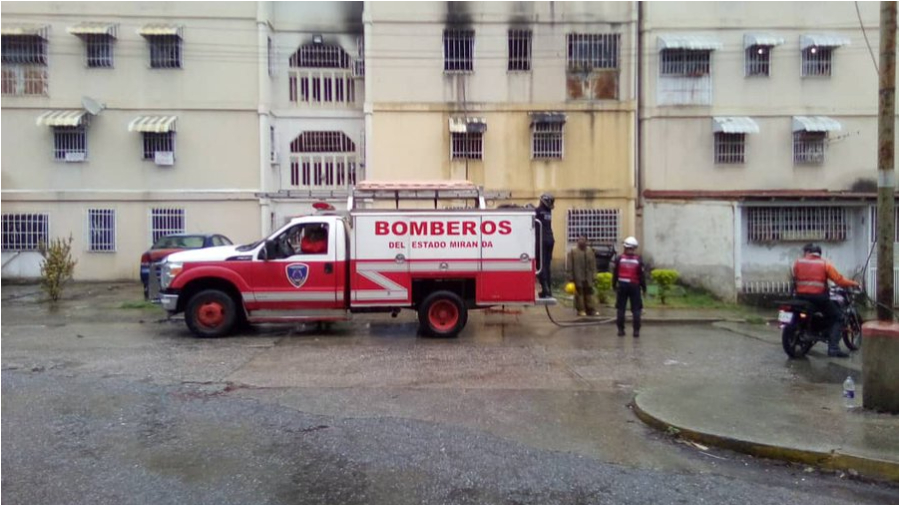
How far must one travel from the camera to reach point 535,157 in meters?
23.6

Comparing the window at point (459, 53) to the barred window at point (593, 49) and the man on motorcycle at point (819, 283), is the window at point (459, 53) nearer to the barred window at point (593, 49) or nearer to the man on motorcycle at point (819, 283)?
the barred window at point (593, 49)

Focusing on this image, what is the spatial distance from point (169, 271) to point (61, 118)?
487 inches

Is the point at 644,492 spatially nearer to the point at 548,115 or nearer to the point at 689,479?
the point at 689,479

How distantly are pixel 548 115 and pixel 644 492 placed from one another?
Result: 1849 centimetres

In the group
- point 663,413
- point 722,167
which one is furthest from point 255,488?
point 722,167

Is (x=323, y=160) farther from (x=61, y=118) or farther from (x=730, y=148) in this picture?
(x=730, y=148)

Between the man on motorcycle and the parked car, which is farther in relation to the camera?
the parked car

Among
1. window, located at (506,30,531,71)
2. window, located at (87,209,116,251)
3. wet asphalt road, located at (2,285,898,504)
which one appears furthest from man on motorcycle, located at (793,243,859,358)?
window, located at (87,209,116,251)

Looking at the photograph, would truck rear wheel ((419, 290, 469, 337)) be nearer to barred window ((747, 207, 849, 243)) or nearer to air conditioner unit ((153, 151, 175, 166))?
barred window ((747, 207, 849, 243))

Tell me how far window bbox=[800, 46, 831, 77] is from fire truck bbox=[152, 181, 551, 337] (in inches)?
560

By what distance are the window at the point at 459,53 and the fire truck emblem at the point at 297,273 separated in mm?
11826

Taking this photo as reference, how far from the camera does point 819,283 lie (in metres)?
11.1

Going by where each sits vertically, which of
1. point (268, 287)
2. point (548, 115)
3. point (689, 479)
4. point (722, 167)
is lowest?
point (689, 479)

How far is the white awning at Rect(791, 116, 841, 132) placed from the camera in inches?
898
